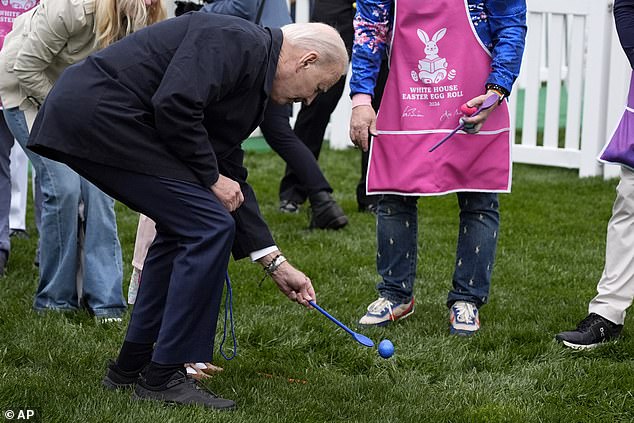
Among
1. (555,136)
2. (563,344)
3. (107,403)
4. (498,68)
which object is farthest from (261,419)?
(555,136)

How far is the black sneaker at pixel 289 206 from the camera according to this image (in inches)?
297

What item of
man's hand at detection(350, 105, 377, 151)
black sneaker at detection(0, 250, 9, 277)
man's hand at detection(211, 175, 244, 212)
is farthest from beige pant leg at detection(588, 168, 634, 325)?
black sneaker at detection(0, 250, 9, 277)

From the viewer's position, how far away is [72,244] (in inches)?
201

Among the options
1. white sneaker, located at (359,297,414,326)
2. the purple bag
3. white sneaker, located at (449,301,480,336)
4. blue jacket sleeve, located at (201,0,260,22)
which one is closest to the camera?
the purple bag

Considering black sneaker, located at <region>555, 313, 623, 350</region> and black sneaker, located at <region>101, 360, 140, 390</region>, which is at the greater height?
black sneaker, located at <region>101, 360, 140, 390</region>

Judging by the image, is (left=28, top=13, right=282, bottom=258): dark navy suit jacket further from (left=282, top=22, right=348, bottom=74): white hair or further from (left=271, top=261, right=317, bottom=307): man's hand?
(left=271, top=261, right=317, bottom=307): man's hand

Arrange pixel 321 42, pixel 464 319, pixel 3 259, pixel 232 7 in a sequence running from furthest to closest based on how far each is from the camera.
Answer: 1. pixel 232 7
2. pixel 3 259
3. pixel 464 319
4. pixel 321 42

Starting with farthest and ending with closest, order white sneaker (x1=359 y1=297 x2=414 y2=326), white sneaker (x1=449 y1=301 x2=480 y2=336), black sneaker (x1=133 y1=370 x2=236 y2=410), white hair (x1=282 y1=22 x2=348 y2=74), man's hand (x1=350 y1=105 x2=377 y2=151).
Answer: white sneaker (x1=359 y1=297 x2=414 y2=326), white sneaker (x1=449 y1=301 x2=480 y2=336), man's hand (x1=350 y1=105 x2=377 y2=151), black sneaker (x1=133 y1=370 x2=236 y2=410), white hair (x1=282 y1=22 x2=348 y2=74)

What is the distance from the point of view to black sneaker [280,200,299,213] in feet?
24.7

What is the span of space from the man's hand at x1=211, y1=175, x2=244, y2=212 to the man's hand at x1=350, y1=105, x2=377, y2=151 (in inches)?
41.8

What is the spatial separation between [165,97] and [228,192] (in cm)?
47

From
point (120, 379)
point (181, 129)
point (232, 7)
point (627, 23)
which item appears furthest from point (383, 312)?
point (232, 7)

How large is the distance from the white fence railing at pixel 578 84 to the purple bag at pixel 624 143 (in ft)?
13.0

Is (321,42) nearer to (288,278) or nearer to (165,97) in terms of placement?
(165,97)
